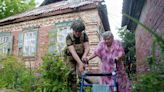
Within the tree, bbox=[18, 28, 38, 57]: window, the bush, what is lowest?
the bush

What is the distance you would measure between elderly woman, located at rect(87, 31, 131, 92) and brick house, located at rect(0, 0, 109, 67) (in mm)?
8208

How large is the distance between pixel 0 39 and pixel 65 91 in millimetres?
13341

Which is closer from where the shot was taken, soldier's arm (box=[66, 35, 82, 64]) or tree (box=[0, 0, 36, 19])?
soldier's arm (box=[66, 35, 82, 64])

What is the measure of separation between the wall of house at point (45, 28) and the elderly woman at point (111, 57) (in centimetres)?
780

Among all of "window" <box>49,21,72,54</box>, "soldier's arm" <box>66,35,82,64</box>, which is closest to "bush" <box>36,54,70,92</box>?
"soldier's arm" <box>66,35,82,64</box>

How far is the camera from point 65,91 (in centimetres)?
565

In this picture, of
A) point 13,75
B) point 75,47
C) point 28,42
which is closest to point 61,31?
point 28,42

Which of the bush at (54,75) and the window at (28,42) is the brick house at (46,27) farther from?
the bush at (54,75)

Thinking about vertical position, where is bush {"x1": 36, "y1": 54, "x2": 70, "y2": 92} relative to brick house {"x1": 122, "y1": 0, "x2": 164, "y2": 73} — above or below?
below

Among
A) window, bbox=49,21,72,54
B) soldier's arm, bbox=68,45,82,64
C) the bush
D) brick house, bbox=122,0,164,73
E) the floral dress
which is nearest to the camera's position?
soldier's arm, bbox=68,45,82,64

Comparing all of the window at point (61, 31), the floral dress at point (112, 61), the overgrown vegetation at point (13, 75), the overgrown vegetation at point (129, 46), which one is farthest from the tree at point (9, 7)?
the floral dress at point (112, 61)

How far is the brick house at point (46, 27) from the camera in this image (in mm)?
13930

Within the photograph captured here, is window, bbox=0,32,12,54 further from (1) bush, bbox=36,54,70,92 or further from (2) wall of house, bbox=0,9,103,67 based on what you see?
(1) bush, bbox=36,54,70,92

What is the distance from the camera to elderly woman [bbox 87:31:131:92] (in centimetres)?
477
